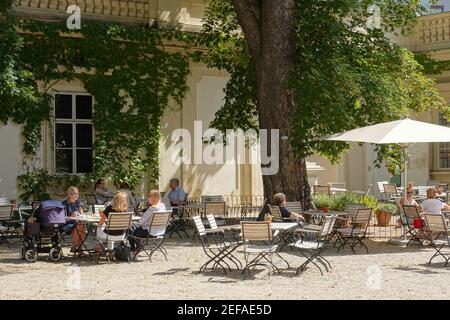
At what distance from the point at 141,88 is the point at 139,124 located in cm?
94

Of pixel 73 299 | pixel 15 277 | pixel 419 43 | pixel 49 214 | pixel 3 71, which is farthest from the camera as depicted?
pixel 419 43

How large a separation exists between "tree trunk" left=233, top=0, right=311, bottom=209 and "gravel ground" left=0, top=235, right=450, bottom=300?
323 cm

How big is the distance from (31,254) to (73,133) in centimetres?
731

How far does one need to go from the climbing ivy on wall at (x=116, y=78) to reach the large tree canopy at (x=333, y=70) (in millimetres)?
2377

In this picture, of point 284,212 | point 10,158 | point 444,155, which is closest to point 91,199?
point 10,158

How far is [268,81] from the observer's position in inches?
675

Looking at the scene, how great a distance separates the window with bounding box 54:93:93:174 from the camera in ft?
65.2

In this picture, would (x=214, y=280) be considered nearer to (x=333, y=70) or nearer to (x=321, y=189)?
(x=333, y=70)

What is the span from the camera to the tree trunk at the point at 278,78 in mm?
16984

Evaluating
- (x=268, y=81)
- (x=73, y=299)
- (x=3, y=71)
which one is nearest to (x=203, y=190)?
(x=268, y=81)

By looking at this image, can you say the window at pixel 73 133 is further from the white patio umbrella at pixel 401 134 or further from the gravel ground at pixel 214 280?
the white patio umbrella at pixel 401 134

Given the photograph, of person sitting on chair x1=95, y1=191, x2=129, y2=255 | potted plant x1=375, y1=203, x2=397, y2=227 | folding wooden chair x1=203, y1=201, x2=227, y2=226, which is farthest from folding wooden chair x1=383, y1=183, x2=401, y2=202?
person sitting on chair x1=95, y1=191, x2=129, y2=255

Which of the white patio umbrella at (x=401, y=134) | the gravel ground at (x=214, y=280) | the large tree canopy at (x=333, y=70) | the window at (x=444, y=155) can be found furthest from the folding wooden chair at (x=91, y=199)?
the window at (x=444, y=155)

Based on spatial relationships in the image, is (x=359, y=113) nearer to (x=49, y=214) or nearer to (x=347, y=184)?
(x=49, y=214)
